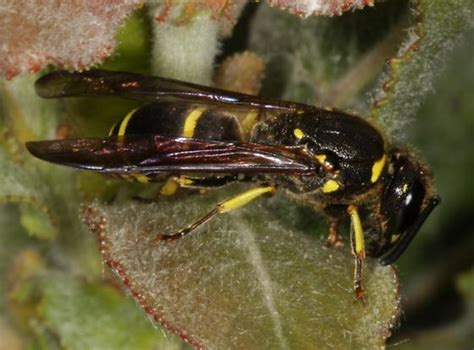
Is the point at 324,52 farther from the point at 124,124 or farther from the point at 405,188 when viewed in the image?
the point at 124,124

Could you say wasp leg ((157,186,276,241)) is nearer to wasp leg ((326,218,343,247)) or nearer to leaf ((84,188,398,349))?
leaf ((84,188,398,349))

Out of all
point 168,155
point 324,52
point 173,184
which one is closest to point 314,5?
point 168,155

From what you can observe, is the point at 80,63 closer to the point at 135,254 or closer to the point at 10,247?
the point at 135,254

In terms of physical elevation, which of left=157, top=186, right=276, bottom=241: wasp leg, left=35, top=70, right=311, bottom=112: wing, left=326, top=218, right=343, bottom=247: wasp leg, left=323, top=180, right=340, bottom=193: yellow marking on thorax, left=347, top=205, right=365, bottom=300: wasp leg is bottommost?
left=326, top=218, right=343, bottom=247: wasp leg

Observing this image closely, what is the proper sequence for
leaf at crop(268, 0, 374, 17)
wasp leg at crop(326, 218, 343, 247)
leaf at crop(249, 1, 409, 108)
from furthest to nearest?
1. leaf at crop(249, 1, 409, 108)
2. wasp leg at crop(326, 218, 343, 247)
3. leaf at crop(268, 0, 374, 17)

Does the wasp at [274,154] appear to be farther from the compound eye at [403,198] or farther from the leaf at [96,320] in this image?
the leaf at [96,320]

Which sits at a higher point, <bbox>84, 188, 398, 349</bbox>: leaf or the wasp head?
the wasp head

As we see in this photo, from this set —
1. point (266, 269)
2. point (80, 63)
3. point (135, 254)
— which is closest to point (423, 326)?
point (266, 269)

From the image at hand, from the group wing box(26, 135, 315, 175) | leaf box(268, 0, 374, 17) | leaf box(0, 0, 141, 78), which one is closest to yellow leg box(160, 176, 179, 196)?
wing box(26, 135, 315, 175)
